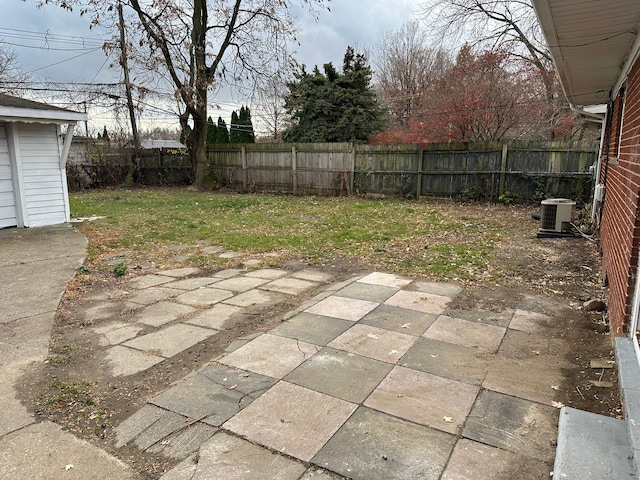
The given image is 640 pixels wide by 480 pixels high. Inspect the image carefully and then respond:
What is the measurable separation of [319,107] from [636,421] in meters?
20.2

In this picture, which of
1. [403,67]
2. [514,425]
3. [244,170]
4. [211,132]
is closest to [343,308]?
[514,425]

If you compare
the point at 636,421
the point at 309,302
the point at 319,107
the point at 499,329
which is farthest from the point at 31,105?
the point at 319,107

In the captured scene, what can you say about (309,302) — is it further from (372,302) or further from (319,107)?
(319,107)

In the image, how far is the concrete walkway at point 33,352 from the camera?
6.17ft

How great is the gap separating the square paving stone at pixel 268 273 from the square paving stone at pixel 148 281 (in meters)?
0.94

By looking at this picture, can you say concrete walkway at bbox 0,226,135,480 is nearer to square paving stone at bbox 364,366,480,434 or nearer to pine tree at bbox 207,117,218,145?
square paving stone at bbox 364,366,480,434

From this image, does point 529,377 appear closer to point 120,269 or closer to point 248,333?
point 248,333

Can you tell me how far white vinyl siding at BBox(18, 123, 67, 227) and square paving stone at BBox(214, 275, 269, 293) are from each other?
565 cm

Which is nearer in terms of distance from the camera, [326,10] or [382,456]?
[382,456]

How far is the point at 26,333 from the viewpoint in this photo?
3344 mm

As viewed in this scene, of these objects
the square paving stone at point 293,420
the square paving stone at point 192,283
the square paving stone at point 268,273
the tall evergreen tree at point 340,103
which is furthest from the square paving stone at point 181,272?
Answer: the tall evergreen tree at point 340,103

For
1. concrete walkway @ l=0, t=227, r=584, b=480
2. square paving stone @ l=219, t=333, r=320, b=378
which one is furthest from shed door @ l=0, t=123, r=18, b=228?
square paving stone @ l=219, t=333, r=320, b=378

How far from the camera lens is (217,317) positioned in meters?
3.70

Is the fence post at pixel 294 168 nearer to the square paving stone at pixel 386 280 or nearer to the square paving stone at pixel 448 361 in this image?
the square paving stone at pixel 386 280
